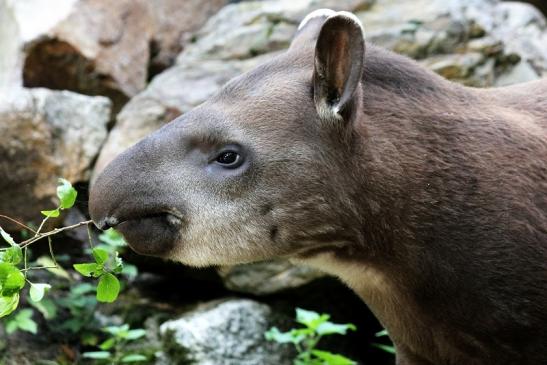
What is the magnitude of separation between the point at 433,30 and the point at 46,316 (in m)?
Result: 3.49

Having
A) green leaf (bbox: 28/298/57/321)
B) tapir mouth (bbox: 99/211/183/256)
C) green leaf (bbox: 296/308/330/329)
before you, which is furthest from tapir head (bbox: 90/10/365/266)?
green leaf (bbox: 28/298/57/321)

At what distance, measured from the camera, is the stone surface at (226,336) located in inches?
233

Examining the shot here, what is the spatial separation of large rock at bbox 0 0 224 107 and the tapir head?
437 centimetres

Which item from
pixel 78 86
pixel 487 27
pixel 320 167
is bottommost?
pixel 78 86

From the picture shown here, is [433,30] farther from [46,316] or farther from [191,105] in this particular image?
[46,316]

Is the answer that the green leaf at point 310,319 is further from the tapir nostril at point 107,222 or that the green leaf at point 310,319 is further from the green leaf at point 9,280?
the green leaf at point 9,280

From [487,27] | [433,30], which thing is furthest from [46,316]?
[487,27]

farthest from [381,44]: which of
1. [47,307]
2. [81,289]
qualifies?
[47,307]

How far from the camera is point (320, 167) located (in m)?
3.69

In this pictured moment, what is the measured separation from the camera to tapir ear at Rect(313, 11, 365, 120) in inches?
141

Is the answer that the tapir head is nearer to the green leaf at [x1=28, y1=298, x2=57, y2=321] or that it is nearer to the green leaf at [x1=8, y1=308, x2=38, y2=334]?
the green leaf at [x1=8, y1=308, x2=38, y2=334]

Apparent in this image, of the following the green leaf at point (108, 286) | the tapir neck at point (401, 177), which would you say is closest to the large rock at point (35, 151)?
the green leaf at point (108, 286)

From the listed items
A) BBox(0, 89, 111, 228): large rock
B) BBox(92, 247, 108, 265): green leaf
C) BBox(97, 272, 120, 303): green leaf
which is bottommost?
BBox(0, 89, 111, 228): large rock

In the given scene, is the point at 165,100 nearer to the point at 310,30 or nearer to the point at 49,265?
the point at 49,265
